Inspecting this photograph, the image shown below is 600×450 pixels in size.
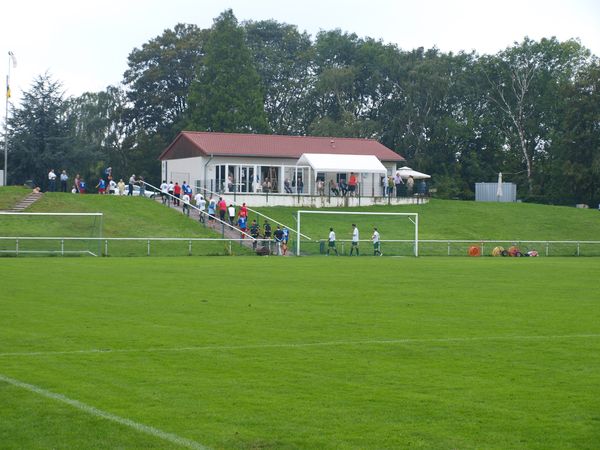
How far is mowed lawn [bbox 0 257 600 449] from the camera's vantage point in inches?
354

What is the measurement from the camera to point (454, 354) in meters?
13.7

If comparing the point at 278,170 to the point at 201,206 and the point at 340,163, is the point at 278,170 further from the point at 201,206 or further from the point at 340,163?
the point at 201,206

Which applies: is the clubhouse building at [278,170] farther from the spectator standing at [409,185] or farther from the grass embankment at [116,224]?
the grass embankment at [116,224]

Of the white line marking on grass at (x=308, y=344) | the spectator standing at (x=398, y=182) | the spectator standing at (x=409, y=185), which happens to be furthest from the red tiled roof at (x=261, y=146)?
the white line marking on grass at (x=308, y=344)

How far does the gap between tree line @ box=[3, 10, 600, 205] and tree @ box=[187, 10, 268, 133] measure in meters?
0.11

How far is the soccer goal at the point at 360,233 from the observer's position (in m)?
48.9

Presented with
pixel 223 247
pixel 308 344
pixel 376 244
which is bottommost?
pixel 223 247

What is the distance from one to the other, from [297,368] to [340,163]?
56205mm

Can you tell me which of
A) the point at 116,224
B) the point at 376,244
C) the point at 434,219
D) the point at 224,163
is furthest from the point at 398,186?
the point at 116,224

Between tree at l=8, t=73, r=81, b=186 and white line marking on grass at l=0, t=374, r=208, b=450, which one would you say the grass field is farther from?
white line marking on grass at l=0, t=374, r=208, b=450

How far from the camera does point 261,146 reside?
69.9 meters

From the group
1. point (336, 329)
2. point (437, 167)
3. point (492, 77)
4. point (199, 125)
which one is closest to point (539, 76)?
point (492, 77)

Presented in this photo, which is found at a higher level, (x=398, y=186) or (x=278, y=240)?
(x=398, y=186)

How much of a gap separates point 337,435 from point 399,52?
8981 cm
